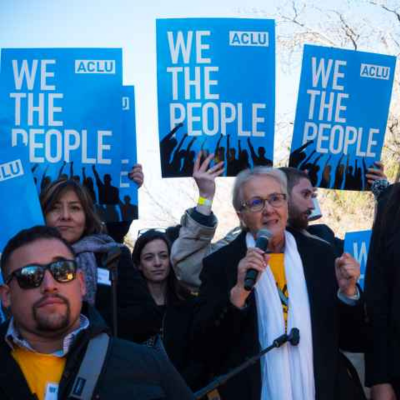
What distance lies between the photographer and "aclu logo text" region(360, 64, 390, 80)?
5867 mm

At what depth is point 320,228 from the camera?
17.6 feet

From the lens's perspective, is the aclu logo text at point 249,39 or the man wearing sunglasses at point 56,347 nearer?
the man wearing sunglasses at point 56,347

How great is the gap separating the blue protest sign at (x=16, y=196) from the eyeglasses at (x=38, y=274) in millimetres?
1274

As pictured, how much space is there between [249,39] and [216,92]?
43 centimetres

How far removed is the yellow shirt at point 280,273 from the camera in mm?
4070

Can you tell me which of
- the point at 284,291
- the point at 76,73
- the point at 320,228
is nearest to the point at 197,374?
the point at 284,291

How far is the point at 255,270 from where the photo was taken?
3.74 m

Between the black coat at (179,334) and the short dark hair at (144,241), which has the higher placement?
the short dark hair at (144,241)

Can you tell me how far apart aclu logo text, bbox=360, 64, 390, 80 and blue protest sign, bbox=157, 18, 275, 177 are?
0.69 m

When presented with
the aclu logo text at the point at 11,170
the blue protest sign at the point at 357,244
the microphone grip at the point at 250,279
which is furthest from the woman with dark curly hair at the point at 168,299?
the aclu logo text at the point at 11,170

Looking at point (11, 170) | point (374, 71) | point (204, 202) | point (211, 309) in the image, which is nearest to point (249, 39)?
point (374, 71)

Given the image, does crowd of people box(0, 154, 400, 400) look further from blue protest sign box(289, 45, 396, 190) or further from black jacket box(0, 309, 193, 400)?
blue protest sign box(289, 45, 396, 190)

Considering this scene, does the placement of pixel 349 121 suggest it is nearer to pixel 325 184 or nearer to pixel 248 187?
pixel 325 184

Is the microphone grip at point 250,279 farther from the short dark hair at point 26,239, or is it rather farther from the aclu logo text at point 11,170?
the aclu logo text at point 11,170
